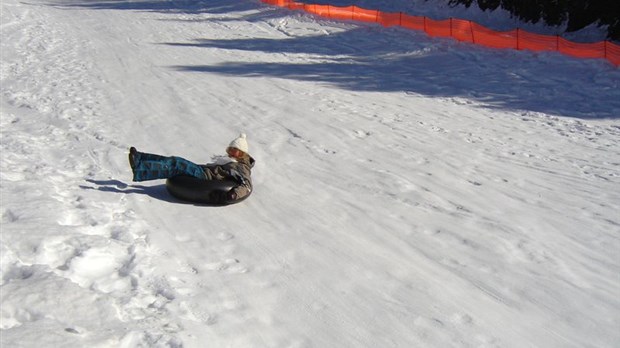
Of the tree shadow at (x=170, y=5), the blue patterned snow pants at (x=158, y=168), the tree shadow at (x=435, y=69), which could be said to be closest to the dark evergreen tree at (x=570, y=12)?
the tree shadow at (x=435, y=69)

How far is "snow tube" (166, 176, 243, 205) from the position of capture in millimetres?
6133

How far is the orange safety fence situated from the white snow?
84 cm

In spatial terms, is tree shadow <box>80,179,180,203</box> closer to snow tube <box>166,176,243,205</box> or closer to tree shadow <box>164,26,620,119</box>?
snow tube <box>166,176,243,205</box>

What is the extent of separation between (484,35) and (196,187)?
12.9 meters

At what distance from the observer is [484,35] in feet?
55.4

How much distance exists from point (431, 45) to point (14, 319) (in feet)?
49.7

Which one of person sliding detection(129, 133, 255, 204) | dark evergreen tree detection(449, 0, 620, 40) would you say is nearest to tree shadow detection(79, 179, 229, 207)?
person sliding detection(129, 133, 255, 204)

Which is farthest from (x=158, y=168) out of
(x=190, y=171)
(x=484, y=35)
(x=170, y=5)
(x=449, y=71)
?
(x=170, y=5)

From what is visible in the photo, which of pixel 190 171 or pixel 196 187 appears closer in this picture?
pixel 196 187

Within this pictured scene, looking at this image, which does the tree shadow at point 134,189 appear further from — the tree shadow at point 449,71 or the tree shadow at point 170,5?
the tree shadow at point 170,5

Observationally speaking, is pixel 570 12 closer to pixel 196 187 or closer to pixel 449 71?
pixel 449 71

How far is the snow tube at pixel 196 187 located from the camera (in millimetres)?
6133

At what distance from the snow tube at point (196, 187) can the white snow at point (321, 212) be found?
0.43ft

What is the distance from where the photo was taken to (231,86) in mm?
12820
